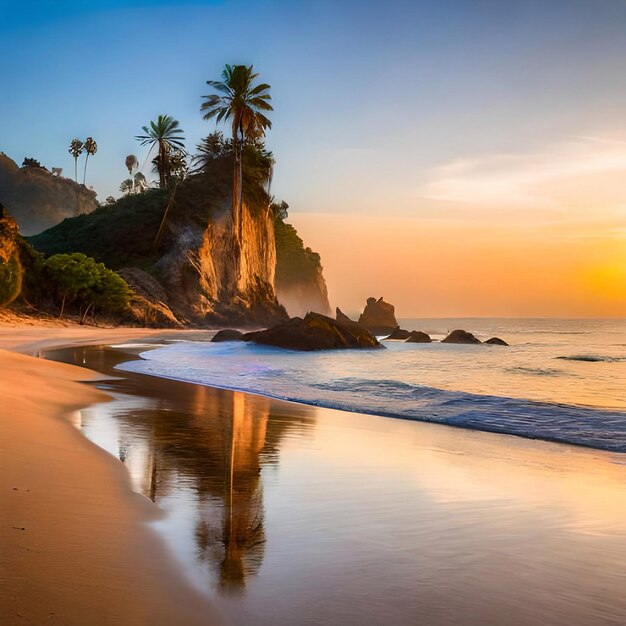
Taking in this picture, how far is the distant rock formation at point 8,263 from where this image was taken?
36656 mm

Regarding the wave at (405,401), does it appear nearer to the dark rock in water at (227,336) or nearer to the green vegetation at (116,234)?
the dark rock in water at (227,336)

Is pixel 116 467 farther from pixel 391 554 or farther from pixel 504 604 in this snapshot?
pixel 504 604

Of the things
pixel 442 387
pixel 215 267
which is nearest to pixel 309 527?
pixel 442 387

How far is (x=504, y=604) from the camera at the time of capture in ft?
9.23

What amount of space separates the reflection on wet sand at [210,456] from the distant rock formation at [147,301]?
115 ft

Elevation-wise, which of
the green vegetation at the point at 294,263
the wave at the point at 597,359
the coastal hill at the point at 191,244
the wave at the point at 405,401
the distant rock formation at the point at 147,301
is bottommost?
the wave at the point at 405,401

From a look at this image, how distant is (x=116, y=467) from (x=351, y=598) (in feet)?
10.4

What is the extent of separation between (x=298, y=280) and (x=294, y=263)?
373cm

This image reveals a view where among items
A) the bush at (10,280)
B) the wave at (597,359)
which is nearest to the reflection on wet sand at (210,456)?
the wave at (597,359)

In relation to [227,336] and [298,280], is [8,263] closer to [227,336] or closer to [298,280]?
[227,336]

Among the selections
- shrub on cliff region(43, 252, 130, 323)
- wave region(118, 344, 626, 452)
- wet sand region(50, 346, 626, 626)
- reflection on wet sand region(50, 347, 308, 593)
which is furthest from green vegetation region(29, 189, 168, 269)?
wet sand region(50, 346, 626, 626)

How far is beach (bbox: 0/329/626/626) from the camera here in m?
2.73

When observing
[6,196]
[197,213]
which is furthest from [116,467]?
[6,196]

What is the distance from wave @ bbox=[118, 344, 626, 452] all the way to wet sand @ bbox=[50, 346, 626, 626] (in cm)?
109
